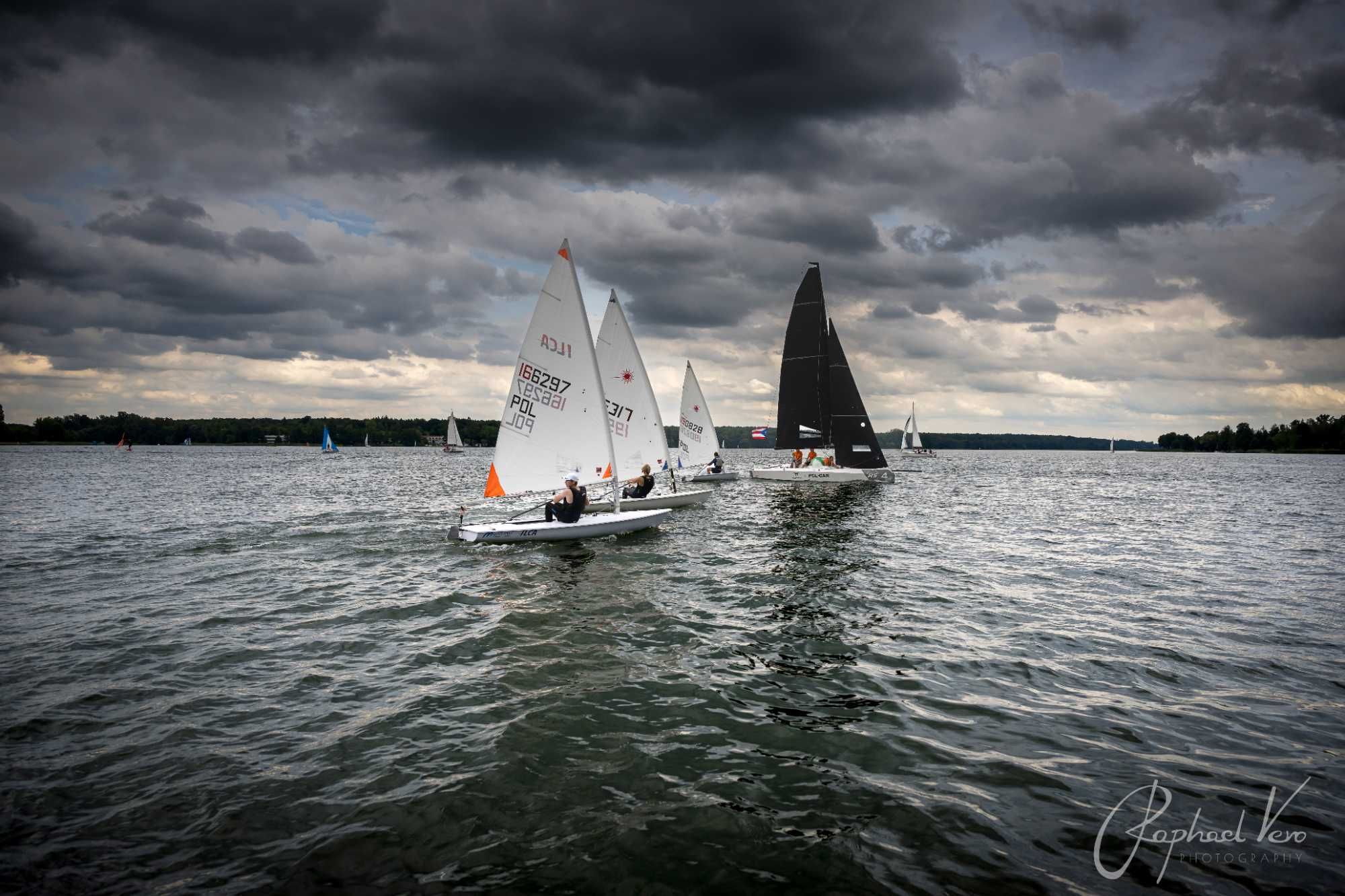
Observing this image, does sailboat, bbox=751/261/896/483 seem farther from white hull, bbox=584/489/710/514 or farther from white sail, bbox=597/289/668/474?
white sail, bbox=597/289/668/474

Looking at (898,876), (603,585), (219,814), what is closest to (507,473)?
(603,585)

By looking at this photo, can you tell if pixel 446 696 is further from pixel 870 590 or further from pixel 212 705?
pixel 870 590

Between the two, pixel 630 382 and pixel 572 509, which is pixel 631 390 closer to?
pixel 630 382

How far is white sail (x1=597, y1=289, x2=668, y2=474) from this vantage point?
2945 cm

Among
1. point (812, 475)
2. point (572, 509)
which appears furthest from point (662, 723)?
point (812, 475)

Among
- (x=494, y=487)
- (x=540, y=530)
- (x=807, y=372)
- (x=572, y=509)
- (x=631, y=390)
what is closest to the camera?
(x=540, y=530)

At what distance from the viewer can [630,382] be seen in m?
30.2

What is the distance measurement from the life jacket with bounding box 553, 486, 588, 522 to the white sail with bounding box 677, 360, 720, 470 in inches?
1154

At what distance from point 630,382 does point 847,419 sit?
94.7ft

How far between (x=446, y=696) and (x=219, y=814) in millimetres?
3524

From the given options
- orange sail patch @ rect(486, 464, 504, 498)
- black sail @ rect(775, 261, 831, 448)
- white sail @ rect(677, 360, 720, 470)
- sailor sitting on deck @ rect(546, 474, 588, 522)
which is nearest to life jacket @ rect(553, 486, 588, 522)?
sailor sitting on deck @ rect(546, 474, 588, 522)

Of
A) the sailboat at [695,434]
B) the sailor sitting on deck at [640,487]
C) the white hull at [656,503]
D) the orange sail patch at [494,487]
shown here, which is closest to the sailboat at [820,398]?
the sailboat at [695,434]

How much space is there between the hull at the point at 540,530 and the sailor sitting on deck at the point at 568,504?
27 cm

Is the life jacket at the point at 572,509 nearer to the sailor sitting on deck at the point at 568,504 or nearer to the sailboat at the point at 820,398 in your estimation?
the sailor sitting on deck at the point at 568,504
